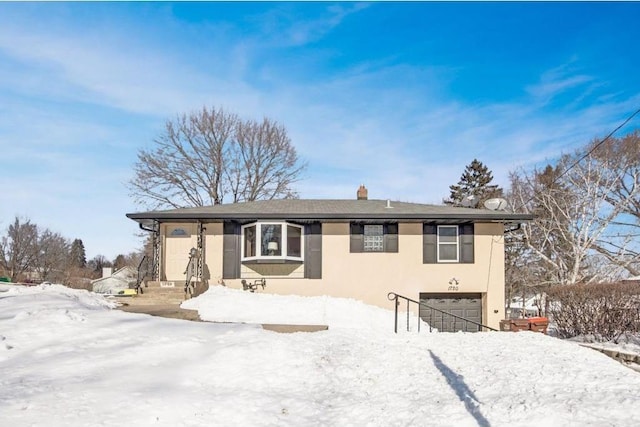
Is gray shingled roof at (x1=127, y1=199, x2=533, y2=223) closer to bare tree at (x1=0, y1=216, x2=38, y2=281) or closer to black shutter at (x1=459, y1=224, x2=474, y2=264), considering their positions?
black shutter at (x1=459, y1=224, x2=474, y2=264)

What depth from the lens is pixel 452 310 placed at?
14758 millimetres

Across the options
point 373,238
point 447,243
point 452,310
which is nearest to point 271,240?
point 373,238

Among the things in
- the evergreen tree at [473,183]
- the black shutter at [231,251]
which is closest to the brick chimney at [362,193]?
the black shutter at [231,251]

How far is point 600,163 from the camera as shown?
20.8 meters

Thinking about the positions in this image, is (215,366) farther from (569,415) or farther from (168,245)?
(168,245)

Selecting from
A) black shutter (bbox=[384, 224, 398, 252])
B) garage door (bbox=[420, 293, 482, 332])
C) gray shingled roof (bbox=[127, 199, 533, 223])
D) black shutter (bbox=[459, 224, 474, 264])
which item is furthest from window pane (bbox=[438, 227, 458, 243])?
garage door (bbox=[420, 293, 482, 332])

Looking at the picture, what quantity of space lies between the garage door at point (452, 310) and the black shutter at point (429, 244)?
3.96 ft

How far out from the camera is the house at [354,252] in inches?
569

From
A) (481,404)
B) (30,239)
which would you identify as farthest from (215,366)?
(30,239)

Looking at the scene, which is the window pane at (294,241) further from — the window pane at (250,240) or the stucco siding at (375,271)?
the window pane at (250,240)

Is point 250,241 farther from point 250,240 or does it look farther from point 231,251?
point 231,251

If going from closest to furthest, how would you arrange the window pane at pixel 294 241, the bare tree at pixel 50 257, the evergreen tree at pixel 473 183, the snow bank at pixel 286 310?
1. the snow bank at pixel 286 310
2. the window pane at pixel 294 241
3. the evergreen tree at pixel 473 183
4. the bare tree at pixel 50 257

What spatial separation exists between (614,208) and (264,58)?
56.9 feet

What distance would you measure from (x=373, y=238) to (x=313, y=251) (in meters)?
2.14
